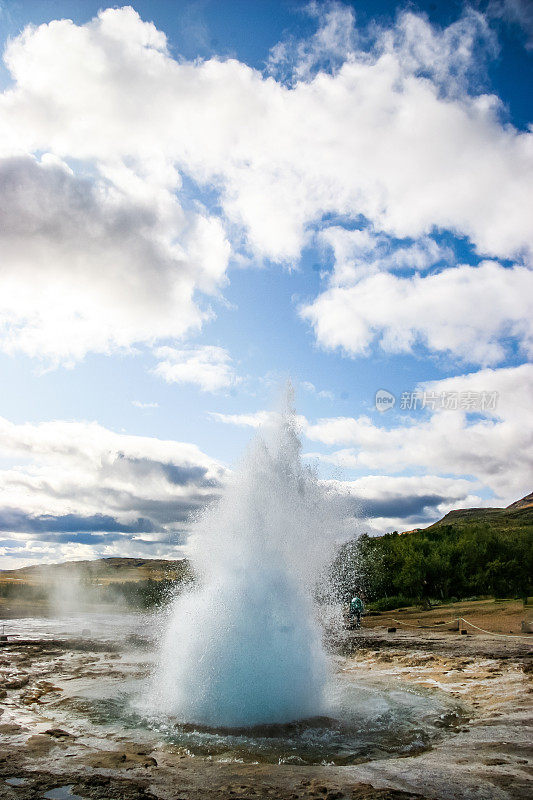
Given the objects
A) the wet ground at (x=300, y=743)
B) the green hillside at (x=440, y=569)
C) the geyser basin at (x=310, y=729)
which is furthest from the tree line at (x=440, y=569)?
the geyser basin at (x=310, y=729)

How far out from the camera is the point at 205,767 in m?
6.70

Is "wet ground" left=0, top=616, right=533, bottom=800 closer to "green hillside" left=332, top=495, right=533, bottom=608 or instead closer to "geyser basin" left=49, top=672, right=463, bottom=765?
"geyser basin" left=49, top=672, right=463, bottom=765

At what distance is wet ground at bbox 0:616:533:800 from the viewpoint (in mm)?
5840

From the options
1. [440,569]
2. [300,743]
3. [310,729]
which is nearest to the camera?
[300,743]

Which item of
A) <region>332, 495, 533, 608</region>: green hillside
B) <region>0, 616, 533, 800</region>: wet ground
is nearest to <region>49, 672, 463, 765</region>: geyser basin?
<region>0, 616, 533, 800</region>: wet ground

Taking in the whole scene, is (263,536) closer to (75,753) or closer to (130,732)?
(130,732)

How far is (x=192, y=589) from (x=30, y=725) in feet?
12.7

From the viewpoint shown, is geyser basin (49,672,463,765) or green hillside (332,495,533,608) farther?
green hillside (332,495,533,608)

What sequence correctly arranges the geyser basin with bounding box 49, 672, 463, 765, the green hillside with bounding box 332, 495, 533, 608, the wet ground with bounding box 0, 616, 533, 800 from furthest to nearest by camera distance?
1. the green hillside with bounding box 332, 495, 533, 608
2. the geyser basin with bounding box 49, 672, 463, 765
3. the wet ground with bounding box 0, 616, 533, 800

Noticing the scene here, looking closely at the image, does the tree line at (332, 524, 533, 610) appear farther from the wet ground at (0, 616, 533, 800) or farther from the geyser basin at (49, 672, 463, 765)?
the geyser basin at (49, 672, 463, 765)

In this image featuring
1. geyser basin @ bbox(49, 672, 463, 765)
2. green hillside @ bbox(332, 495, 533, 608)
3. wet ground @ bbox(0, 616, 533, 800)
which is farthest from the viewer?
green hillside @ bbox(332, 495, 533, 608)

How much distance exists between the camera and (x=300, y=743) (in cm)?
800

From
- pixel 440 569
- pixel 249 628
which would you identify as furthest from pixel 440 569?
pixel 249 628

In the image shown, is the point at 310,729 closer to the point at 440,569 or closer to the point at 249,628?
the point at 249,628
